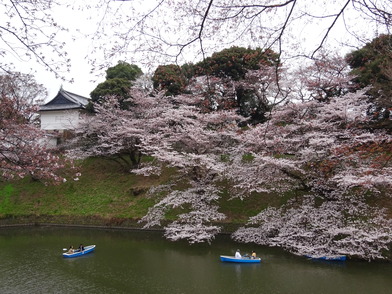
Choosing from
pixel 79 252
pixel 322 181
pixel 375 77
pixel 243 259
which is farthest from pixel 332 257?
pixel 375 77

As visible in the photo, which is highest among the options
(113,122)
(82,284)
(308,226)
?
(113,122)

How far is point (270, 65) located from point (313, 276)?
40.4 ft

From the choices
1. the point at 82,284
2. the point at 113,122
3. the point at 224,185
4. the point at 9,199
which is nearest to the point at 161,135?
the point at 224,185

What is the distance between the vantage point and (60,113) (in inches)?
1072

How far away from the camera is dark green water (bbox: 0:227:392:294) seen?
30.1ft

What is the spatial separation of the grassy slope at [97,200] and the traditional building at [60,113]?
487 cm

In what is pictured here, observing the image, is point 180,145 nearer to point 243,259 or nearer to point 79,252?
point 79,252

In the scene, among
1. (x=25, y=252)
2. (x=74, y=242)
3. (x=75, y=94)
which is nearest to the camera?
(x=25, y=252)

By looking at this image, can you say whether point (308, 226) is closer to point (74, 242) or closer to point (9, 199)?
point (74, 242)

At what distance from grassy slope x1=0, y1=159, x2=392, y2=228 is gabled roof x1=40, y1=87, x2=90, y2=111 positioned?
20.1 feet

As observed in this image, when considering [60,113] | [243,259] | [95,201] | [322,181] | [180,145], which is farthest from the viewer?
[60,113]

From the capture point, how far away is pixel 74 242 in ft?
48.7

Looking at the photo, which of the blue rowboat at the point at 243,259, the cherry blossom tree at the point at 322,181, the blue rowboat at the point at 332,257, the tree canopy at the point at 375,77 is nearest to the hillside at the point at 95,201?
the cherry blossom tree at the point at 322,181

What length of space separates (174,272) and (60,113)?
21.1 metres
